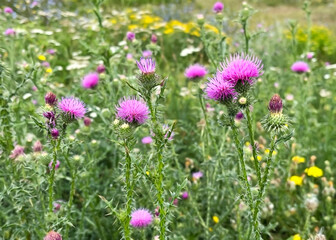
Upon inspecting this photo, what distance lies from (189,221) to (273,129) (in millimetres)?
1168

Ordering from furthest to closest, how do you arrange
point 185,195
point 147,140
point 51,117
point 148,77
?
point 147,140 < point 185,195 < point 51,117 < point 148,77

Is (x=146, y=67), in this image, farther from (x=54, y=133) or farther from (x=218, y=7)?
(x=218, y=7)

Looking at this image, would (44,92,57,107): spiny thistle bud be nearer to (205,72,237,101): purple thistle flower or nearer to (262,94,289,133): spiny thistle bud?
(205,72,237,101): purple thistle flower

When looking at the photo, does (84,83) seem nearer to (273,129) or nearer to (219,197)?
→ (219,197)

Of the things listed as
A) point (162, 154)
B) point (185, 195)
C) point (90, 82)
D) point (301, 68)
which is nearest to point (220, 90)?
point (162, 154)

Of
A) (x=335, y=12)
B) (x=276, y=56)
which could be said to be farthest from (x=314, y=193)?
(x=335, y=12)

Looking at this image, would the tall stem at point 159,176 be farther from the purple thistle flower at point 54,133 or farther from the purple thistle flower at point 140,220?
the purple thistle flower at point 54,133

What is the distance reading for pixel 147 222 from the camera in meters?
1.94

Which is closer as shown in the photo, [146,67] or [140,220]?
[146,67]

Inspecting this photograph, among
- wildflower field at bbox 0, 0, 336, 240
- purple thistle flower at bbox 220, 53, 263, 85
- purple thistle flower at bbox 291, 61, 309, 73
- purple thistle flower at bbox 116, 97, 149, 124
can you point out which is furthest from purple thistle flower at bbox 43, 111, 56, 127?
purple thistle flower at bbox 291, 61, 309, 73

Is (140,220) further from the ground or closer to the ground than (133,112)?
closer to the ground

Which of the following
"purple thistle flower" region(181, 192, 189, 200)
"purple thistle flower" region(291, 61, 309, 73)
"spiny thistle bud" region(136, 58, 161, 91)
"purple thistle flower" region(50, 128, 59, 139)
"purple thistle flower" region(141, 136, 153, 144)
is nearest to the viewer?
"spiny thistle bud" region(136, 58, 161, 91)

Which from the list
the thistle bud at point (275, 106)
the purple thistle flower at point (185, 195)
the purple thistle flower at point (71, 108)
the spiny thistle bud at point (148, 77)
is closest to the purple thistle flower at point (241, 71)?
the thistle bud at point (275, 106)

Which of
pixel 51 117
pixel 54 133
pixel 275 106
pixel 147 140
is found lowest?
pixel 147 140
